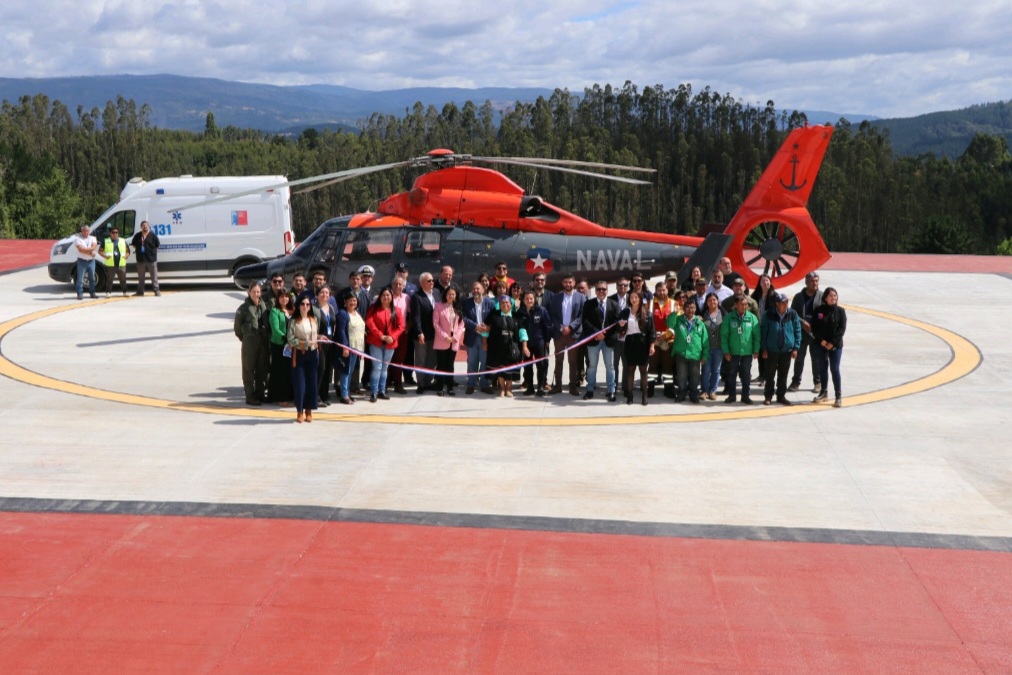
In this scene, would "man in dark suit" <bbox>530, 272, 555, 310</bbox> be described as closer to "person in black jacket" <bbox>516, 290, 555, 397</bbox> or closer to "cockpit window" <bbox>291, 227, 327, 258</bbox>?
"person in black jacket" <bbox>516, 290, 555, 397</bbox>

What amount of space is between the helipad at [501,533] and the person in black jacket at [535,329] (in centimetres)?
60

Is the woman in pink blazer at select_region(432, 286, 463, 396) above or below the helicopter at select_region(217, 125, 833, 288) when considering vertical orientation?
below

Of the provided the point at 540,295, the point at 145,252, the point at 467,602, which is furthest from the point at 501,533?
the point at 145,252

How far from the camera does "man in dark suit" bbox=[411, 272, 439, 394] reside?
46.8ft

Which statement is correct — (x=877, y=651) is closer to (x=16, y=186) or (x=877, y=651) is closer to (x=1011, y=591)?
(x=1011, y=591)

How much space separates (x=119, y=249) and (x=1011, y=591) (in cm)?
2032

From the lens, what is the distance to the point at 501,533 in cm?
908

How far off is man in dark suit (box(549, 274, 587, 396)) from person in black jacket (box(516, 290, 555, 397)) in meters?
0.20

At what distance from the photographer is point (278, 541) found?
886 cm

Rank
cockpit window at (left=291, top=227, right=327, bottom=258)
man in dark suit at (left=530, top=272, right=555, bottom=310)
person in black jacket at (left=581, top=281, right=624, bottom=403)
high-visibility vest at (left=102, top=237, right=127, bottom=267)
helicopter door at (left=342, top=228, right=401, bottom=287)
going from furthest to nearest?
1. high-visibility vest at (left=102, top=237, right=127, bottom=267)
2. cockpit window at (left=291, top=227, right=327, bottom=258)
3. helicopter door at (left=342, top=228, right=401, bottom=287)
4. man in dark suit at (left=530, top=272, right=555, bottom=310)
5. person in black jacket at (left=581, top=281, right=624, bottom=403)

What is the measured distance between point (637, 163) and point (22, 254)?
A: 2303 inches

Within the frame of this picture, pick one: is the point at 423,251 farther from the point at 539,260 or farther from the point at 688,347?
the point at 688,347

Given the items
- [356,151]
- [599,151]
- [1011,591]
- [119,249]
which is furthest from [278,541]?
[356,151]

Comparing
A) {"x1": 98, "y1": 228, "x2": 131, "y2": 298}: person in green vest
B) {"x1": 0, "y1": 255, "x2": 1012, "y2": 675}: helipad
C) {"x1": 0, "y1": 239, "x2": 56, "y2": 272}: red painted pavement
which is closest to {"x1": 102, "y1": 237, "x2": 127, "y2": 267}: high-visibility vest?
{"x1": 98, "y1": 228, "x2": 131, "y2": 298}: person in green vest
